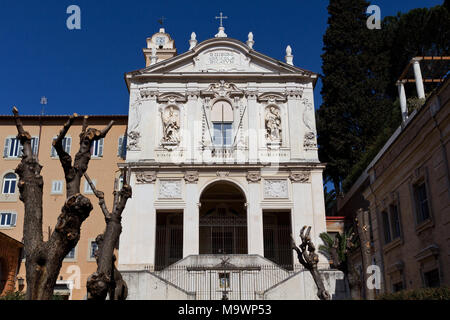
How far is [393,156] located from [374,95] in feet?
71.1

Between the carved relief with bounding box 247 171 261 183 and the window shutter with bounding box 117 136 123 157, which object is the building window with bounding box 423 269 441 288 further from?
the window shutter with bounding box 117 136 123 157

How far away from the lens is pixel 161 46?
151ft

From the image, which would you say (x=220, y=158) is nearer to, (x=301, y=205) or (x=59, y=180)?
(x=301, y=205)

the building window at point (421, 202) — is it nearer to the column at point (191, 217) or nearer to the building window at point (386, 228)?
the building window at point (386, 228)

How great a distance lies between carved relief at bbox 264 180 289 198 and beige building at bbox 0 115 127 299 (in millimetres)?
10363

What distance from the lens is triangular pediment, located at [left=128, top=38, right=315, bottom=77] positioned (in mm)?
31625

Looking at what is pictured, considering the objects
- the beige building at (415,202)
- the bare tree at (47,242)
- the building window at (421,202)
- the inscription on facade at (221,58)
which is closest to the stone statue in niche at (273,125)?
the inscription on facade at (221,58)

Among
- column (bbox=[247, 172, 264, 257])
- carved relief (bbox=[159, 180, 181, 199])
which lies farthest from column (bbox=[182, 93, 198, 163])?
column (bbox=[247, 172, 264, 257])

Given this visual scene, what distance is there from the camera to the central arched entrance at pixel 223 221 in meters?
29.1

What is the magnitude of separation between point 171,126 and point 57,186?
29.1 ft

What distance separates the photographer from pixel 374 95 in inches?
1480

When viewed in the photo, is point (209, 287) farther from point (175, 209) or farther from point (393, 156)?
point (393, 156)
